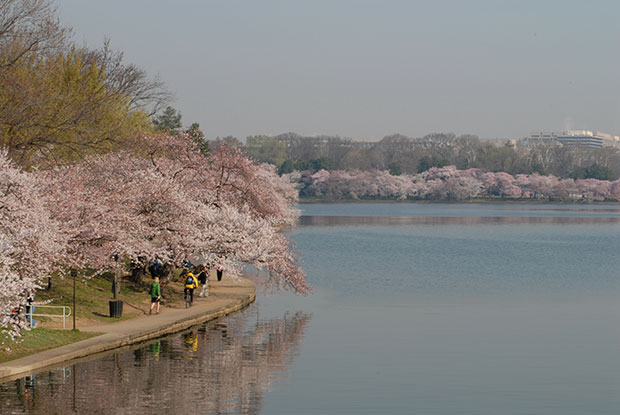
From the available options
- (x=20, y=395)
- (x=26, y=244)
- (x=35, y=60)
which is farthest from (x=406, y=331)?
(x=35, y=60)

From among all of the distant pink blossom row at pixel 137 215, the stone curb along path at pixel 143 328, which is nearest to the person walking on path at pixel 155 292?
the stone curb along path at pixel 143 328

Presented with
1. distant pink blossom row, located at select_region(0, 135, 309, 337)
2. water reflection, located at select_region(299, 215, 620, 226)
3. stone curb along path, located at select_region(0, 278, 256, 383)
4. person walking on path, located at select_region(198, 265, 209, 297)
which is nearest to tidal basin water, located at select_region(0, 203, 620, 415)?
stone curb along path, located at select_region(0, 278, 256, 383)

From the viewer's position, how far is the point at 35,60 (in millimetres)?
53875

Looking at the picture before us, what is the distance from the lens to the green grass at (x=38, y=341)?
27.8 metres

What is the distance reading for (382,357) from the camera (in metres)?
32.0

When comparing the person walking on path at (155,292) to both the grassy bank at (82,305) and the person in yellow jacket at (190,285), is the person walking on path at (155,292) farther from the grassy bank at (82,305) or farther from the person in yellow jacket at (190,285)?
the person in yellow jacket at (190,285)

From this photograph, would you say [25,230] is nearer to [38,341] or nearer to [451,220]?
[38,341]

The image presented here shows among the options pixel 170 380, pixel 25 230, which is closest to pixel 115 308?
pixel 25 230

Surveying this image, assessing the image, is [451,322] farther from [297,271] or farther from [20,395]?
[20,395]

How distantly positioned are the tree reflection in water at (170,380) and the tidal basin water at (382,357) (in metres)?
0.05

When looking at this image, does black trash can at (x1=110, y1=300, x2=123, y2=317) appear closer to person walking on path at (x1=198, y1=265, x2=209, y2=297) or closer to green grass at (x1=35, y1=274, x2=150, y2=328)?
green grass at (x1=35, y1=274, x2=150, y2=328)

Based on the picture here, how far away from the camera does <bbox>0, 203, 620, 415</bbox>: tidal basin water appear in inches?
955

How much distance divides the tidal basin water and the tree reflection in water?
0.05 meters

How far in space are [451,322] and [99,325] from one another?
50.5 ft
